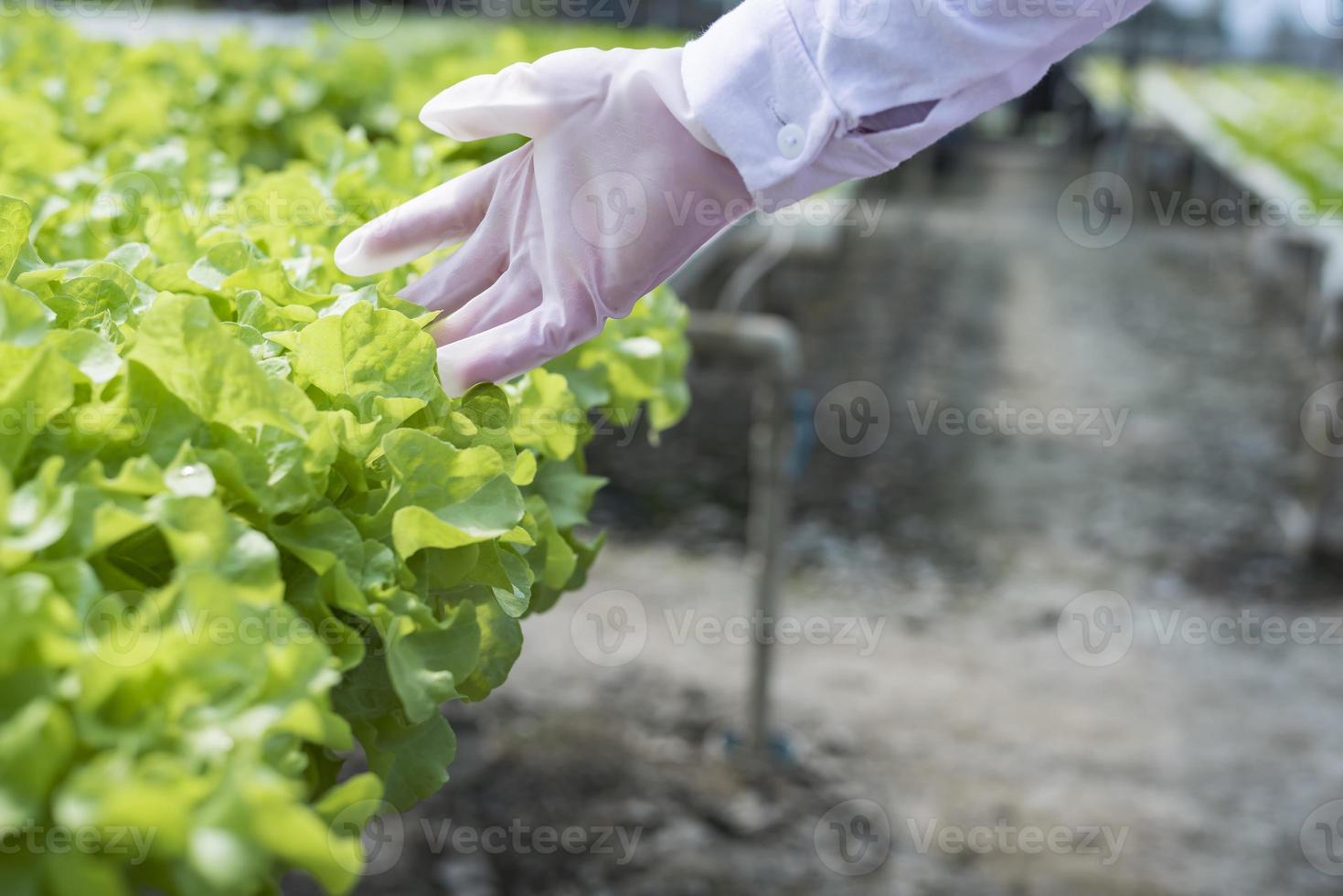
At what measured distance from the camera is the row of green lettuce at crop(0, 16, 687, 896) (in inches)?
28.7

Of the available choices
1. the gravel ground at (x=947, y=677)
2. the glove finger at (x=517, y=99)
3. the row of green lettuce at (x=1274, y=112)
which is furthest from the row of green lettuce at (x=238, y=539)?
the row of green lettuce at (x=1274, y=112)

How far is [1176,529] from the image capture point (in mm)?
5934

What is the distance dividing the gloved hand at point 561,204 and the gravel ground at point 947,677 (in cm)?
232

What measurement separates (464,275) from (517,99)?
0.21 meters

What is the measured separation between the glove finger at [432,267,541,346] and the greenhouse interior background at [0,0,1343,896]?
10 cm

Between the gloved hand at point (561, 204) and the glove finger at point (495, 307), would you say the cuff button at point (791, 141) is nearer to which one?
the gloved hand at point (561, 204)

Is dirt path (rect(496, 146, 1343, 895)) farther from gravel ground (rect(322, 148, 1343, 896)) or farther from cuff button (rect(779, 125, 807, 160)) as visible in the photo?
cuff button (rect(779, 125, 807, 160))

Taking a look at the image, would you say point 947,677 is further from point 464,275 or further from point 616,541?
point 464,275

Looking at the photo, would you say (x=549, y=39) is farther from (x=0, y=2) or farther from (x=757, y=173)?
(x=757, y=173)

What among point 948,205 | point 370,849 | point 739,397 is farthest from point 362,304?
point 948,205

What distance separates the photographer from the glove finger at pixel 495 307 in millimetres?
1521

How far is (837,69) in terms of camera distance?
1562 millimetres

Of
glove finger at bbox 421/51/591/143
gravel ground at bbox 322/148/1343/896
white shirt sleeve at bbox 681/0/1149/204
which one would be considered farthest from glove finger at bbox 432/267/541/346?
gravel ground at bbox 322/148/1343/896

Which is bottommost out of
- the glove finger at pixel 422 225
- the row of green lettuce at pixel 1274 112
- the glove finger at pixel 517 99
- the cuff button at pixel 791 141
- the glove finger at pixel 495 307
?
the row of green lettuce at pixel 1274 112
